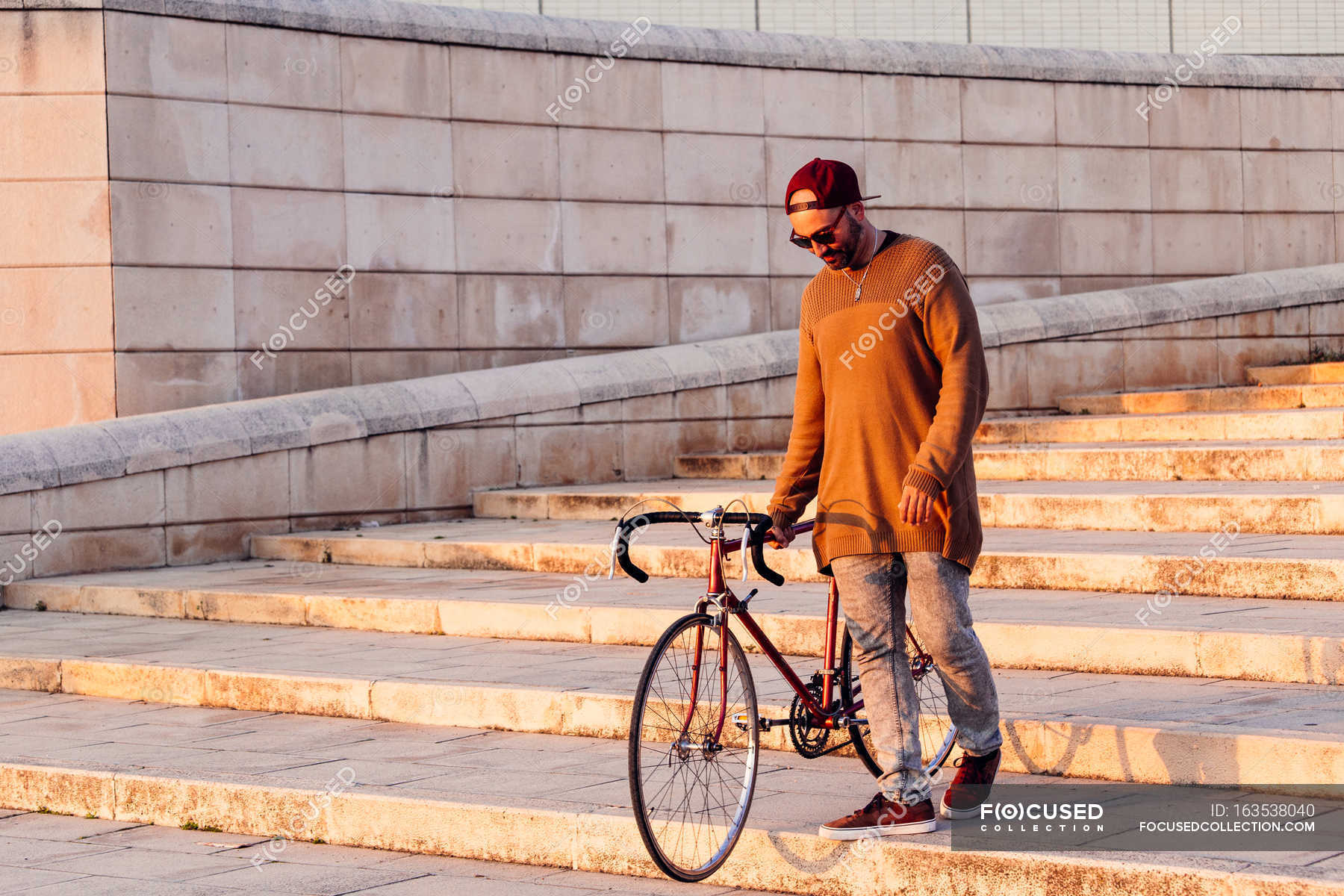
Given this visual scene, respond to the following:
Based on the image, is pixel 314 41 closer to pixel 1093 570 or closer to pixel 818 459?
pixel 1093 570

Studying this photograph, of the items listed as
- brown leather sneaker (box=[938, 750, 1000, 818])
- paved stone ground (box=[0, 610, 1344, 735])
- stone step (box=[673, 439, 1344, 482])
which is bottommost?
brown leather sneaker (box=[938, 750, 1000, 818])

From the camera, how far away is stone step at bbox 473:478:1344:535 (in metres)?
8.38

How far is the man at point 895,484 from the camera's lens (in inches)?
182

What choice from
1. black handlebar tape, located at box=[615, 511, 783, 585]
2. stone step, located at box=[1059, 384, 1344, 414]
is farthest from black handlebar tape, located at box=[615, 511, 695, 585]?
stone step, located at box=[1059, 384, 1344, 414]

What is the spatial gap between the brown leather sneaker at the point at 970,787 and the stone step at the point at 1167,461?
5404 millimetres

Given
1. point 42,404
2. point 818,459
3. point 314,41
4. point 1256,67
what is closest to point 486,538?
point 42,404

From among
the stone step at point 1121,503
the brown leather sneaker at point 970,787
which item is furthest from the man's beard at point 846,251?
the stone step at point 1121,503

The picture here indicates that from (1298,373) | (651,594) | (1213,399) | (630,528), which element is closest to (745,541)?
(630,528)

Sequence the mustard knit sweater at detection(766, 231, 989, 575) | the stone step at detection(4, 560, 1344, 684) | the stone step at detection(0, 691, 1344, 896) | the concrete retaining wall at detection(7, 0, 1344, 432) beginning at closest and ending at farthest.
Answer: the stone step at detection(0, 691, 1344, 896)
the mustard knit sweater at detection(766, 231, 989, 575)
the stone step at detection(4, 560, 1344, 684)
the concrete retaining wall at detection(7, 0, 1344, 432)

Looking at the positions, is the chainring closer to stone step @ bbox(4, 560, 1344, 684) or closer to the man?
the man

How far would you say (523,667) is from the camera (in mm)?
7492

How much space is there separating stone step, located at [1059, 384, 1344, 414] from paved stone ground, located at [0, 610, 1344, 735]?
626cm

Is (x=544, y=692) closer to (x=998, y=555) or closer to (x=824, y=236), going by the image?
(x=998, y=555)

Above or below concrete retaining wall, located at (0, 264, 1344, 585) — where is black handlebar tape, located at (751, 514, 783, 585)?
below
